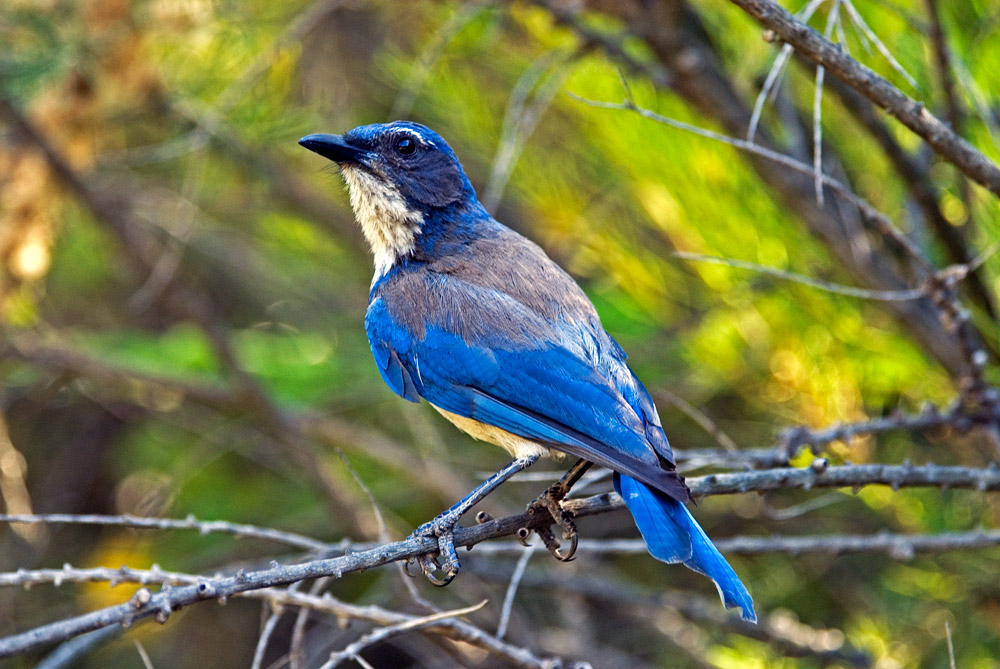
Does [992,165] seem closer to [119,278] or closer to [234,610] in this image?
[234,610]

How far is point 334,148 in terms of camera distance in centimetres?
327

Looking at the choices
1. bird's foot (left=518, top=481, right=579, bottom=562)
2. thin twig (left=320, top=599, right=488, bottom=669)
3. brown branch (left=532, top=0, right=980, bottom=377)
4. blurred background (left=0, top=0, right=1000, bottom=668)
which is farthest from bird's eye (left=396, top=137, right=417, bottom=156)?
thin twig (left=320, top=599, right=488, bottom=669)

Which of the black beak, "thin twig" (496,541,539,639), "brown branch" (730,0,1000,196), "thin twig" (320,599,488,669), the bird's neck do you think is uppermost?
"brown branch" (730,0,1000,196)

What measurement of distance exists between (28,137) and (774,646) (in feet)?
10.8

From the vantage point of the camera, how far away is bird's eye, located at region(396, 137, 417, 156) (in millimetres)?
3383

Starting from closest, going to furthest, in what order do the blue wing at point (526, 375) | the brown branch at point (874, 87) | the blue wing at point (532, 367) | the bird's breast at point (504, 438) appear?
1. the brown branch at point (874, 87)
2. the blue wing at point (532, 367)
3. the blue wing at point (526, 375)
4. the bird's breast at point (504, 438)

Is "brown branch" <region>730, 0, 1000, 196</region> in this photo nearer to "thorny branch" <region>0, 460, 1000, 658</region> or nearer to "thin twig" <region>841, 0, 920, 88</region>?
"thin twig" <region>841, 0, 920, 88</region>

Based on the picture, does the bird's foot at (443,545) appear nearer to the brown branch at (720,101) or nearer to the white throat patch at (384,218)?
the white throat patch at (384,218)

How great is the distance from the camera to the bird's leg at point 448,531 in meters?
2.54

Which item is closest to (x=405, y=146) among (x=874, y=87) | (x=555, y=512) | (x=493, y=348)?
(x=493, y=348)

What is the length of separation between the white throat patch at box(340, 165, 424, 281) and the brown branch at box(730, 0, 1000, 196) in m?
1.47

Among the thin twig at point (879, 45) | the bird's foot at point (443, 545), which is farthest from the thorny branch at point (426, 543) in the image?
the thin twig at point (879, 45)

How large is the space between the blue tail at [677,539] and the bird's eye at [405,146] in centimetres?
141

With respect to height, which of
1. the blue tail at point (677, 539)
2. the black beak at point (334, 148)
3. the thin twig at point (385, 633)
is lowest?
the thin twig at point (385, 633)
